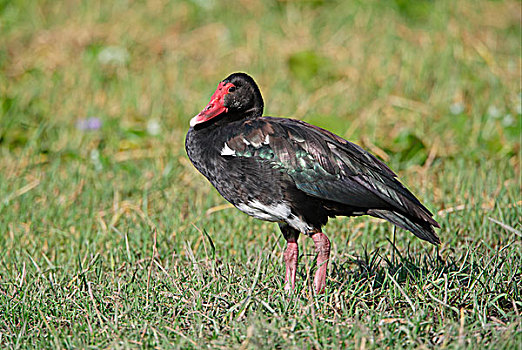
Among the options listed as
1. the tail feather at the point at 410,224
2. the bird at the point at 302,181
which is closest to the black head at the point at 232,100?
the bird at the point at 302,181

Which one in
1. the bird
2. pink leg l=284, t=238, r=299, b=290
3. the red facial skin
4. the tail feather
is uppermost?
the red facial skin

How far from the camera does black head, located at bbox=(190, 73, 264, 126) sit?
14.1 ft

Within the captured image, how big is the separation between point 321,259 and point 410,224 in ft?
1.83

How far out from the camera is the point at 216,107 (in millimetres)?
4281

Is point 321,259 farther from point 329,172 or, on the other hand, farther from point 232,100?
point 232,100

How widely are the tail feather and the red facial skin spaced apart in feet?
3.59

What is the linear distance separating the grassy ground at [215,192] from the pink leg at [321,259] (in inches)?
2.9

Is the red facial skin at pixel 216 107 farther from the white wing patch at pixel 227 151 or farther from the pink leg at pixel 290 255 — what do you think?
the pink leg at pixel 290 255

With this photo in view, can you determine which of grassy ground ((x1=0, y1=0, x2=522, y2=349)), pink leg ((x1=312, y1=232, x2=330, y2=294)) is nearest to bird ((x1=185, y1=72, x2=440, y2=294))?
pink leg ((x1=312, y1=232, x2=330, y2=294))

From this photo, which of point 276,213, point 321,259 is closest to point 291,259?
point 321,259

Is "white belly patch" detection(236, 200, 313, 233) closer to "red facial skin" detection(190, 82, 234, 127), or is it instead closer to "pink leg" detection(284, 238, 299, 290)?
"pink leg" detection(284, 238, 299, 290)

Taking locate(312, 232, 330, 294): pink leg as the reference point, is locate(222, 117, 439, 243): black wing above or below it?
above

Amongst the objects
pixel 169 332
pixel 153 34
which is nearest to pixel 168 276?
pixel 169 332

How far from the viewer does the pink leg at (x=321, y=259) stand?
3.96 m
